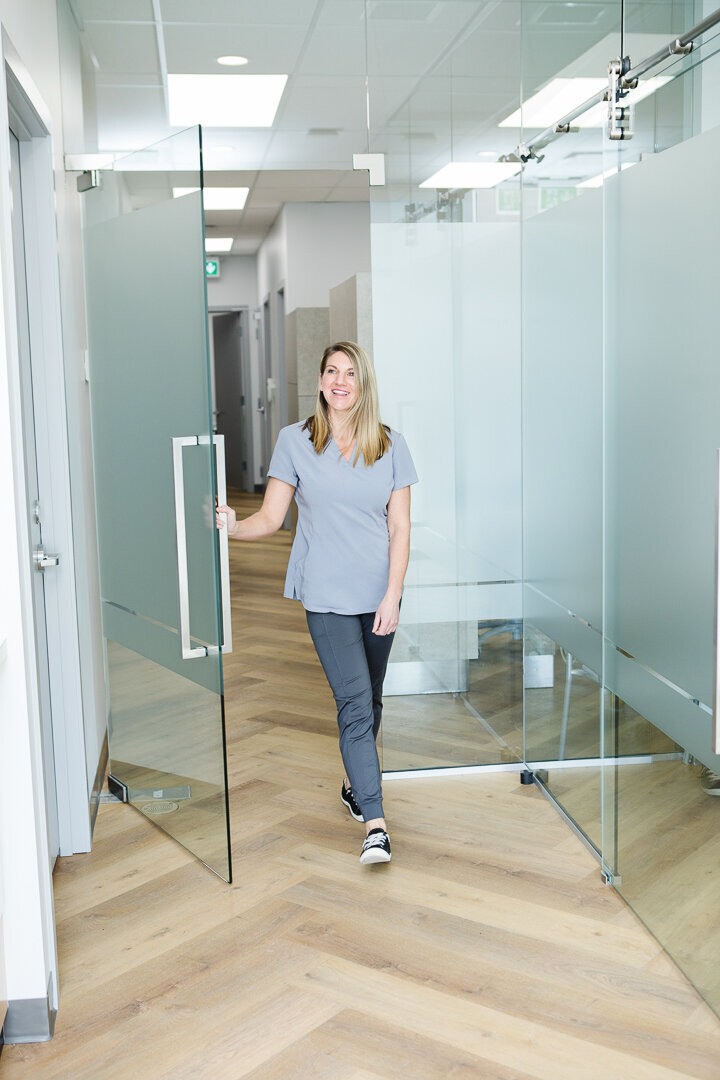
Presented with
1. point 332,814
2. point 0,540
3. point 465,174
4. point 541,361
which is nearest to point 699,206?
point 541,361

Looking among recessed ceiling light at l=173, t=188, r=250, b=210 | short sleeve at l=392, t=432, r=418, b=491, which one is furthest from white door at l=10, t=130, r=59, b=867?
recessed ceiling light at l=173, t=188, r=250, b=210

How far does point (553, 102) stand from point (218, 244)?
33.3ft

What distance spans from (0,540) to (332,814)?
1.63 meters

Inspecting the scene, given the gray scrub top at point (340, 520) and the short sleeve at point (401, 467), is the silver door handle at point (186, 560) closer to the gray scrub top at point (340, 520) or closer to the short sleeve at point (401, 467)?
the gray scrub top at point (340, 520)

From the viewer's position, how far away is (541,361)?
342cm

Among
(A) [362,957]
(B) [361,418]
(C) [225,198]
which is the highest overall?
(C) [225,198]

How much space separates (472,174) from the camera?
351 cm

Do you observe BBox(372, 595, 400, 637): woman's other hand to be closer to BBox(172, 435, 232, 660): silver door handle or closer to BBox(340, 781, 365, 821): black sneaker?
BBox(172, 435, 232, 660): silver door handle

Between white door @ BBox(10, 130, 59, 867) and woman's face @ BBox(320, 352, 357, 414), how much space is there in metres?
0.85

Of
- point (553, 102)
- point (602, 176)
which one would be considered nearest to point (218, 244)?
point (553, 102)

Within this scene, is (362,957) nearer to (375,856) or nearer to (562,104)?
(375,856)

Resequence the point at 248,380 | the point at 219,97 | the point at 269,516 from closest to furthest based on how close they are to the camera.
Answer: the point at 269,516
the point at 219,97
the point at 248,380

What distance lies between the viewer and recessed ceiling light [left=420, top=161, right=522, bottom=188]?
11.4 feet

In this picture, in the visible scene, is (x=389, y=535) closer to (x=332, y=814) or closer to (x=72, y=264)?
(x=332, y=814)
